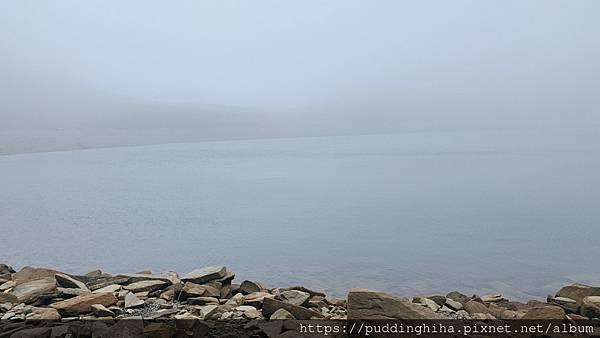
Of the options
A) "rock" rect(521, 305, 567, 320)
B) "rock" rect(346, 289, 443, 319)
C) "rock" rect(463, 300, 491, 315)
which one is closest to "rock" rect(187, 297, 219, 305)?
"rock" rect(346, 289, 443, 319)

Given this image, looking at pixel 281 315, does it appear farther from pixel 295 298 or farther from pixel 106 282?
pixel 106 282

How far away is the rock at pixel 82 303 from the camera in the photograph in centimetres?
480

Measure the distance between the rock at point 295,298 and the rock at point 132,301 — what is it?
173cm

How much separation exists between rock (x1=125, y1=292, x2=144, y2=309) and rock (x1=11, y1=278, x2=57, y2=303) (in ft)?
3.50

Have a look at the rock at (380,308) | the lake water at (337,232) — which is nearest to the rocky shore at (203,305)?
the rock at (380,308)

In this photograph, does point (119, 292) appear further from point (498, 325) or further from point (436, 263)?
point (436, 263)

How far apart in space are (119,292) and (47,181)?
115 ft

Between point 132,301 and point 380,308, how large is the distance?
115 inches

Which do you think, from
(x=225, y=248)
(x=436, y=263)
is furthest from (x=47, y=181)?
(x=436, y=263)

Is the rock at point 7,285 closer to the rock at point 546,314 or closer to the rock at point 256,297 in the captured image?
the rock at point 256,297

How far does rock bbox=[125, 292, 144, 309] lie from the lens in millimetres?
4980

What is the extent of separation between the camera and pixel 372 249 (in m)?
14.6

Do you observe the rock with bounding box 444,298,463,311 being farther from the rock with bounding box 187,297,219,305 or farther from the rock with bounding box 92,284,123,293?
the rock with bounding box 92,284,123,293

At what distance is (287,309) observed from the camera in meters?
4.92
